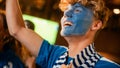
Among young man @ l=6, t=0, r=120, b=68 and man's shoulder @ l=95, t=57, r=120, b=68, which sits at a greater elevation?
young man @ l=6, t=0, r=120, b=68

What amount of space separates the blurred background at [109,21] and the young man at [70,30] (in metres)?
5.98

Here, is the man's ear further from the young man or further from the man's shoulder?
the man's shoulder

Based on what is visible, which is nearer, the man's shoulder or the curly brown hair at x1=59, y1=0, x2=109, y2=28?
the man's shoulder

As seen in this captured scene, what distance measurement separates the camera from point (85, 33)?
240 cm

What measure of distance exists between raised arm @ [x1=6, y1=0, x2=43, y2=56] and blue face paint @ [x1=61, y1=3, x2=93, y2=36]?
0.20m

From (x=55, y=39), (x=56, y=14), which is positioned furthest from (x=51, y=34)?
(x=56, y=14)

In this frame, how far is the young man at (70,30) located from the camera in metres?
2.37

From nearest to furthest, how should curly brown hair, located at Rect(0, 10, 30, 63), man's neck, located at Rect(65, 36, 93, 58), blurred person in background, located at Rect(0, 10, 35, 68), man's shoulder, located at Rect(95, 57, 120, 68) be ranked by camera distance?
man's shoulder, located at Rect(95, 57, 120, 68)
man's neck, located at Rect(65, 36, 93, 58)
blurred person in background, located at Rect(0, 10, 35, 68)
curly brown hair, located at Rect(0, 10, 30, 63)

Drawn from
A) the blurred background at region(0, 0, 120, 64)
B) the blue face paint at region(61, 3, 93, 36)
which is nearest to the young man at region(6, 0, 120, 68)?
the blue face paint at region(61, 3, 93, 36)

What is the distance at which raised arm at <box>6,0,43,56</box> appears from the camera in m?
2.44

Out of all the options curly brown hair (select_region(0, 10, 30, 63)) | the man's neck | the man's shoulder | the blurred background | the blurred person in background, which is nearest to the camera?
the man's shoulder

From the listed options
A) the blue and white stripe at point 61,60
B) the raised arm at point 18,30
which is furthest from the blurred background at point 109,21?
the blue and white stripe at point 61,60

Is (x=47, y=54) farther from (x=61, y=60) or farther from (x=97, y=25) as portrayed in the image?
(x=97, y=25)

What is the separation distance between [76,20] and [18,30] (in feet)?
1.16
